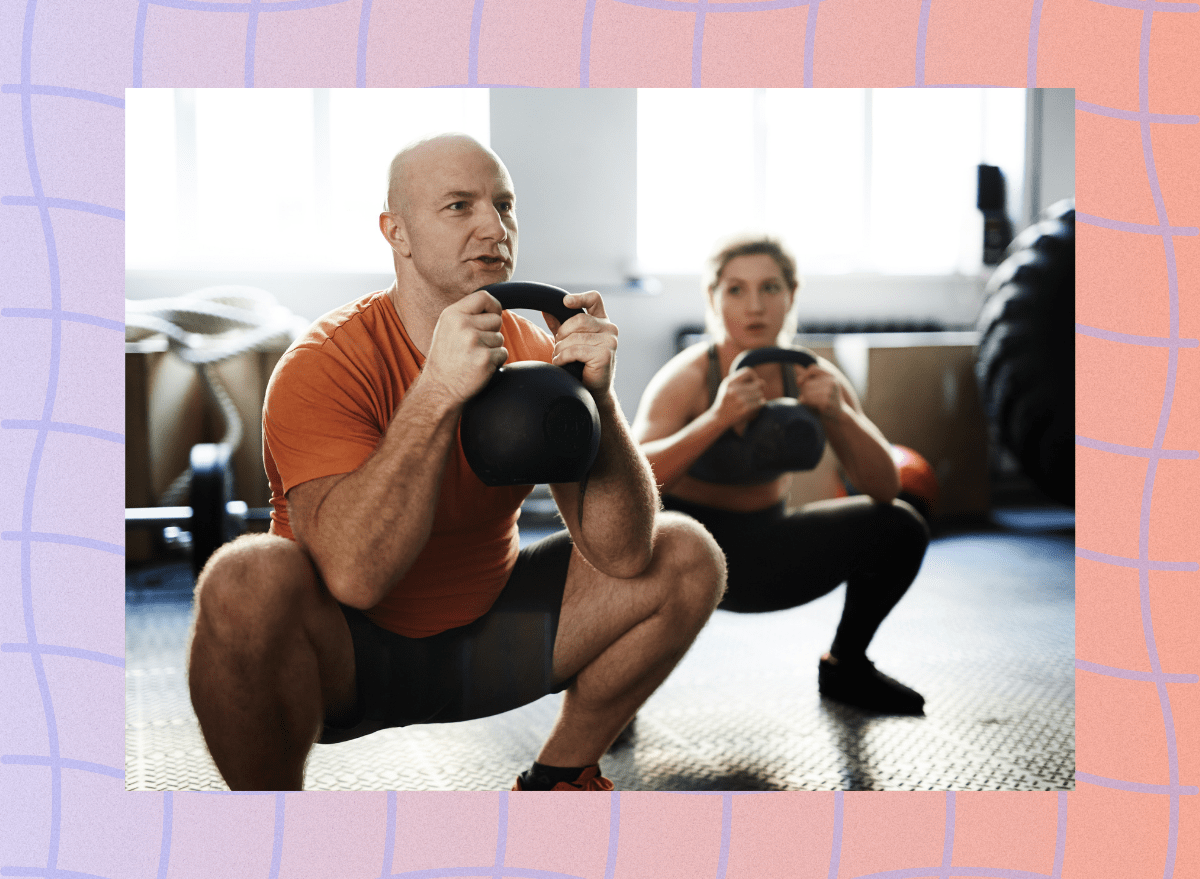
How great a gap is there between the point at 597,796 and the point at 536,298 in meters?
0.57

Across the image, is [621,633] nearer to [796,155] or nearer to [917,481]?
[917,481]

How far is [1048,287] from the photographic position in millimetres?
1069

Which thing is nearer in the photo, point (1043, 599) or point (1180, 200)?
point (1180, 200)

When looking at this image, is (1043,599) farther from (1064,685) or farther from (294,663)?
(294,663)

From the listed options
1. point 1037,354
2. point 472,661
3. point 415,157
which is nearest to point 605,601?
point 472,661

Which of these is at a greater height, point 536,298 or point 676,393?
point 536,298

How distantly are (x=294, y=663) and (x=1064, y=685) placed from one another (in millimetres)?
905

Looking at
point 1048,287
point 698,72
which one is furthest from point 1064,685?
point 698,72

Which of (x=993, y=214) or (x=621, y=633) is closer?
(x=621, y=633)

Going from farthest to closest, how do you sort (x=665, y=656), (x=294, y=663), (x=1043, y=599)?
(x=1043, y=599)
(x=665, y=656)
(x=294, y=663)

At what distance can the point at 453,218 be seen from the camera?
2.87 ft

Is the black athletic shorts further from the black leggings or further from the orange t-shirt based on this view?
the black leggings

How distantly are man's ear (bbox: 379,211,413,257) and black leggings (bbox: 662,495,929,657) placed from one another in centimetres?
43

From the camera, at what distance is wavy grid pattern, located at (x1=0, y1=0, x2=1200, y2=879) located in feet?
3.04
